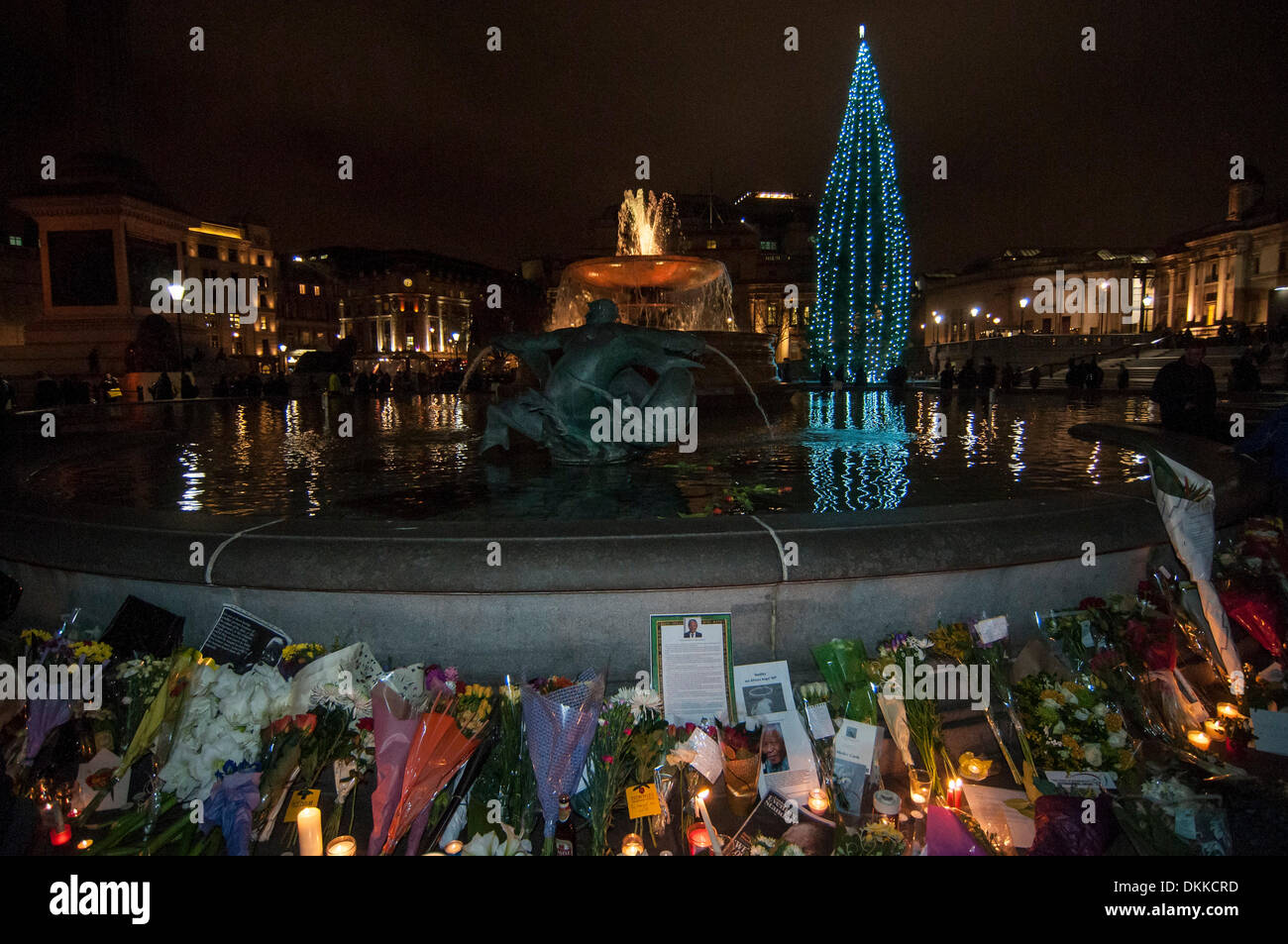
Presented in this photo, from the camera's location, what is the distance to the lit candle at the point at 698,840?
284 centimetres

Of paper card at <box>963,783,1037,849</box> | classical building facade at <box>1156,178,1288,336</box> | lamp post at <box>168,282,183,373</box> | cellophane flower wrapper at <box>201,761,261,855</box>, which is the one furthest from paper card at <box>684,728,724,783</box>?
classical building facade at <box>1156,178,1288,336</box>

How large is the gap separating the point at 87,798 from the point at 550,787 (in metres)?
1.67

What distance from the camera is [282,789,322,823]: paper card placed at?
2.87 m

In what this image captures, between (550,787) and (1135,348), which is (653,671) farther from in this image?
(1135,348)

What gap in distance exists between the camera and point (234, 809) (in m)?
2.75

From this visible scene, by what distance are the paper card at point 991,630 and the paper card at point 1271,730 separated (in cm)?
105

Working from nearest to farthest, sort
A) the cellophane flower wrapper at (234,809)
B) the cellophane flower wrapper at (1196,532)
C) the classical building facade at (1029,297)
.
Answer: the cellophane flower wrapper at (234,809) → the cellophane flower wrapper at (1196,532) → the classical building facade at (1029,297)

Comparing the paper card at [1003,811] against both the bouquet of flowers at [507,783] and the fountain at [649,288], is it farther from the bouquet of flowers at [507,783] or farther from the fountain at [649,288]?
the fountain at [649,288]

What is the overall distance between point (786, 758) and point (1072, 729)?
1113 mm

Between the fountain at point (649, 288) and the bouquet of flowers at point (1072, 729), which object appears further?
the fountain at point (649, 288)

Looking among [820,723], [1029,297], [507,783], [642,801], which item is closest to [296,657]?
[507,783]

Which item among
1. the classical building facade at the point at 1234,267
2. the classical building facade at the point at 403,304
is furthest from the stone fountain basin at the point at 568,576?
the classical building facade at the point at 403,304

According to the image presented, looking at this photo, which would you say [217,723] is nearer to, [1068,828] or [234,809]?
[234,809]
